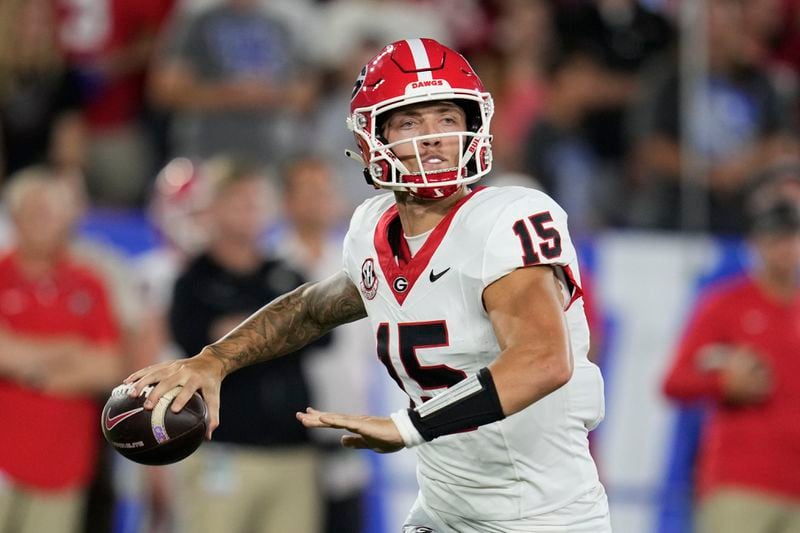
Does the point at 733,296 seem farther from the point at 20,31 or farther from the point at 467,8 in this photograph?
the point at 20,31

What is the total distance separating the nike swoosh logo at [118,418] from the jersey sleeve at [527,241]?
3.39 feet

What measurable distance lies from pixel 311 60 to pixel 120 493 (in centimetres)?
281

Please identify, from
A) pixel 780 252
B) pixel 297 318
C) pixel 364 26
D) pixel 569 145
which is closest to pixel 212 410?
pixel 297 318

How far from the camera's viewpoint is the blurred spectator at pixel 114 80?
337 inches

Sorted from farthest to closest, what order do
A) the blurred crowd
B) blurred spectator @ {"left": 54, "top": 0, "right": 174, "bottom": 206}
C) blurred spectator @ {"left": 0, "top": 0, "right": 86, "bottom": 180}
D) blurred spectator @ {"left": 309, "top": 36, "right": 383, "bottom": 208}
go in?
blurred spectator @ {"left": 54, "top": 0, "right": 174, "bottom": 206} → blurred spectator @ {"left": 309, "top": 36, "right": 383, "bottom": 208} → blurred spectator @ {"left": 0, "top": 0, "right": 86, "bottom": 180} → the blurred crowd

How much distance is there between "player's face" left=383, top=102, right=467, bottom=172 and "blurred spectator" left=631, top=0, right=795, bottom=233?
14.4 feet

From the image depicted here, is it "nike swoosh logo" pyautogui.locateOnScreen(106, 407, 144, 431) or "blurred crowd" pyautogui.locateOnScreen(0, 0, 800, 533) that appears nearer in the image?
"nike swoosh logo" pyautogui.locateOnScreen(106, 407, 144, 431)

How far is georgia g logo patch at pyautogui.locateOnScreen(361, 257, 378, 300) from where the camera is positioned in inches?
171

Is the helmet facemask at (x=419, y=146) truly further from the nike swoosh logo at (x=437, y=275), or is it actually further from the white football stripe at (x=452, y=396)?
the white football stripe at (x=452, y=396)

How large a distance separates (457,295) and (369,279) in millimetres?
362

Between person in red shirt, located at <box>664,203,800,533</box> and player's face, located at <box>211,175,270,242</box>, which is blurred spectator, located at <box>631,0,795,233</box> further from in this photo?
player's face, located at <box>211,175,270,242</box>

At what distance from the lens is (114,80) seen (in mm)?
8789

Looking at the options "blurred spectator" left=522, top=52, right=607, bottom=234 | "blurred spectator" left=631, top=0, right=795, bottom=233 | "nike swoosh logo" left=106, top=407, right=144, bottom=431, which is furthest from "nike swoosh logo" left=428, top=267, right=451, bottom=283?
"blurred spectator" left=631, top=0, right=795, bottom=233

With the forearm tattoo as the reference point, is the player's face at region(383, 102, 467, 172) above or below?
above
